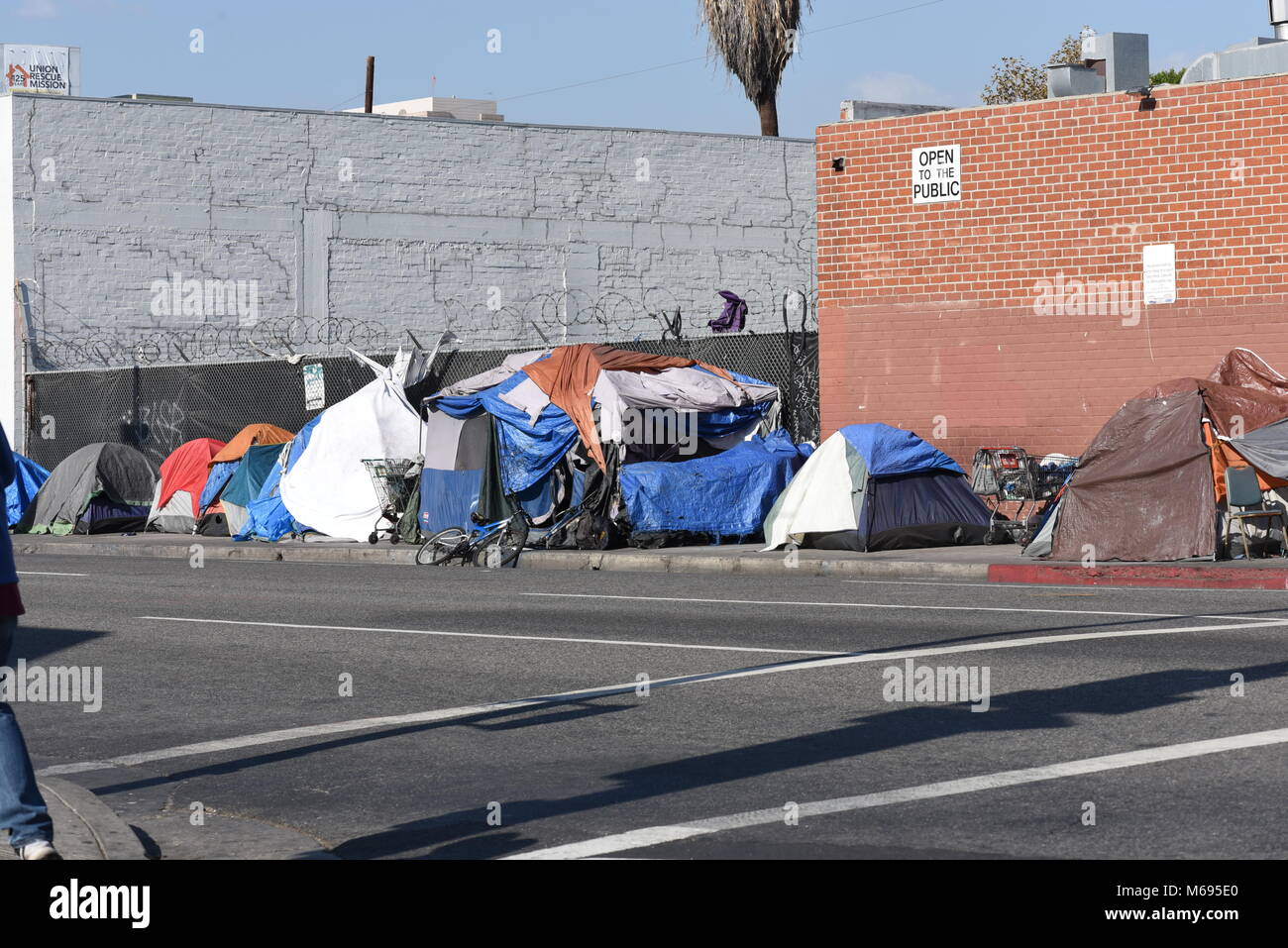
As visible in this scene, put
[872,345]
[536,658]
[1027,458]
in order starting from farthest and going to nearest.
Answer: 1. [872,345]
2. [1027,458]
3. [536,658]

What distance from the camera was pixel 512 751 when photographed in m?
8.16

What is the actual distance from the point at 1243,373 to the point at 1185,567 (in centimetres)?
352

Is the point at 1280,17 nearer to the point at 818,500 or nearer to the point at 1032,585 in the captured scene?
the point at 818,500

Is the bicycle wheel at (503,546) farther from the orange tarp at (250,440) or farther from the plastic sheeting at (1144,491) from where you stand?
the orange tarp at (250,440)

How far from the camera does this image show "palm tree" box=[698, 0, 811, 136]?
1674 inches

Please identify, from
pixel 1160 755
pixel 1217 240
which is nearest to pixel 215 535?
pixel 1217 240

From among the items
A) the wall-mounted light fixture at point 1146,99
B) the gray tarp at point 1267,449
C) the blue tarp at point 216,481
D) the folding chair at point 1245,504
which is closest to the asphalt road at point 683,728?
the folding chair at point 1245,504

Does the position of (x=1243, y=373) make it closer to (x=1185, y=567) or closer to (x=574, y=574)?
(x=1185, y=567)

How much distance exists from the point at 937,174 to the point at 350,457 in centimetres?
901

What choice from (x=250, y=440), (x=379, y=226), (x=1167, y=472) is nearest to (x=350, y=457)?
(x=250, y=440)

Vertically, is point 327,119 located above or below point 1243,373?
above

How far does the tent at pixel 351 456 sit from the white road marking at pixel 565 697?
13.6 metres

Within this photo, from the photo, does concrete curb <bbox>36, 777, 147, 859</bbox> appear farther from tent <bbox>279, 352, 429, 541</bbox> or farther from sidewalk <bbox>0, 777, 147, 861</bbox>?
tent <bbox>279, 352, 429, 541</bbox>

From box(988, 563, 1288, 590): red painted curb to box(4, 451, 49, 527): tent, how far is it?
57.2 feet
